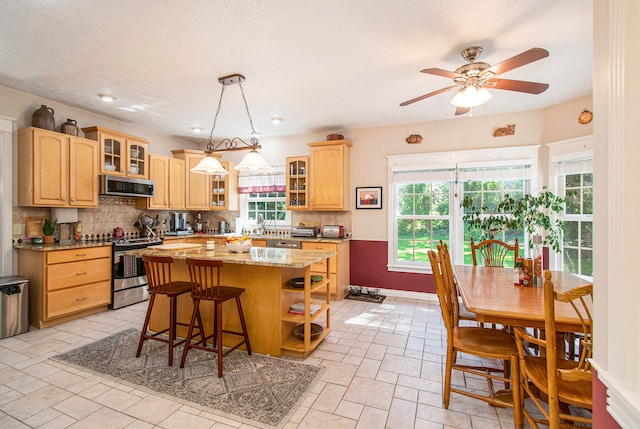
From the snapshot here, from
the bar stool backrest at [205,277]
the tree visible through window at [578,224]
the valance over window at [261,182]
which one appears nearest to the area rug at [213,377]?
the bar stool backrest at [205,277]

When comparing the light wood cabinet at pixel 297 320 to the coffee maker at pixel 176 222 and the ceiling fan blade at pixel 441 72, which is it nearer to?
the ceiling fan blade at pixel 441 72

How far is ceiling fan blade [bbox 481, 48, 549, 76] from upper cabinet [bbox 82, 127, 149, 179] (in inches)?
184

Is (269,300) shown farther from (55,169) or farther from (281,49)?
(55,169)

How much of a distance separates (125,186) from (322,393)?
3.99 meters

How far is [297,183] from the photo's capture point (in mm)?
5195

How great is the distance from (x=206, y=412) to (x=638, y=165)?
2.48m

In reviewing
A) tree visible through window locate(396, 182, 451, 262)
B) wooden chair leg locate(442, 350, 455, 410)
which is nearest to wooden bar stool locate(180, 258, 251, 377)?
wooden chair leg locate(442, 350, 455, 410)

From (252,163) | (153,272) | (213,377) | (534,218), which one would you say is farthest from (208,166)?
(534,218)

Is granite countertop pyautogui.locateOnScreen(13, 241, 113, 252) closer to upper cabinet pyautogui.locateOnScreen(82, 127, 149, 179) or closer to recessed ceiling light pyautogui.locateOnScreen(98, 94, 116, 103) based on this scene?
upper cabinet pyautogui.locateOnScreen(82, 127, 149, 179)

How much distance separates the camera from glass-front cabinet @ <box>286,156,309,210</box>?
5.11 m

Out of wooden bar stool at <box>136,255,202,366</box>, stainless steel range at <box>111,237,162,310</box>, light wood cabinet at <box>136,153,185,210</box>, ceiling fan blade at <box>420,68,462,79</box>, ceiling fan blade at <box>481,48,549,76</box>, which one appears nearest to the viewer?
ceiling fan blade at <box>481,48,549,76</box>

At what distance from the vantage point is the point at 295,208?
5.16 meters

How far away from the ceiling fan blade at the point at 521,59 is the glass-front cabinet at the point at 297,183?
318 cm

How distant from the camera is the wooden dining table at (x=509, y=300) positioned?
1.68 m
